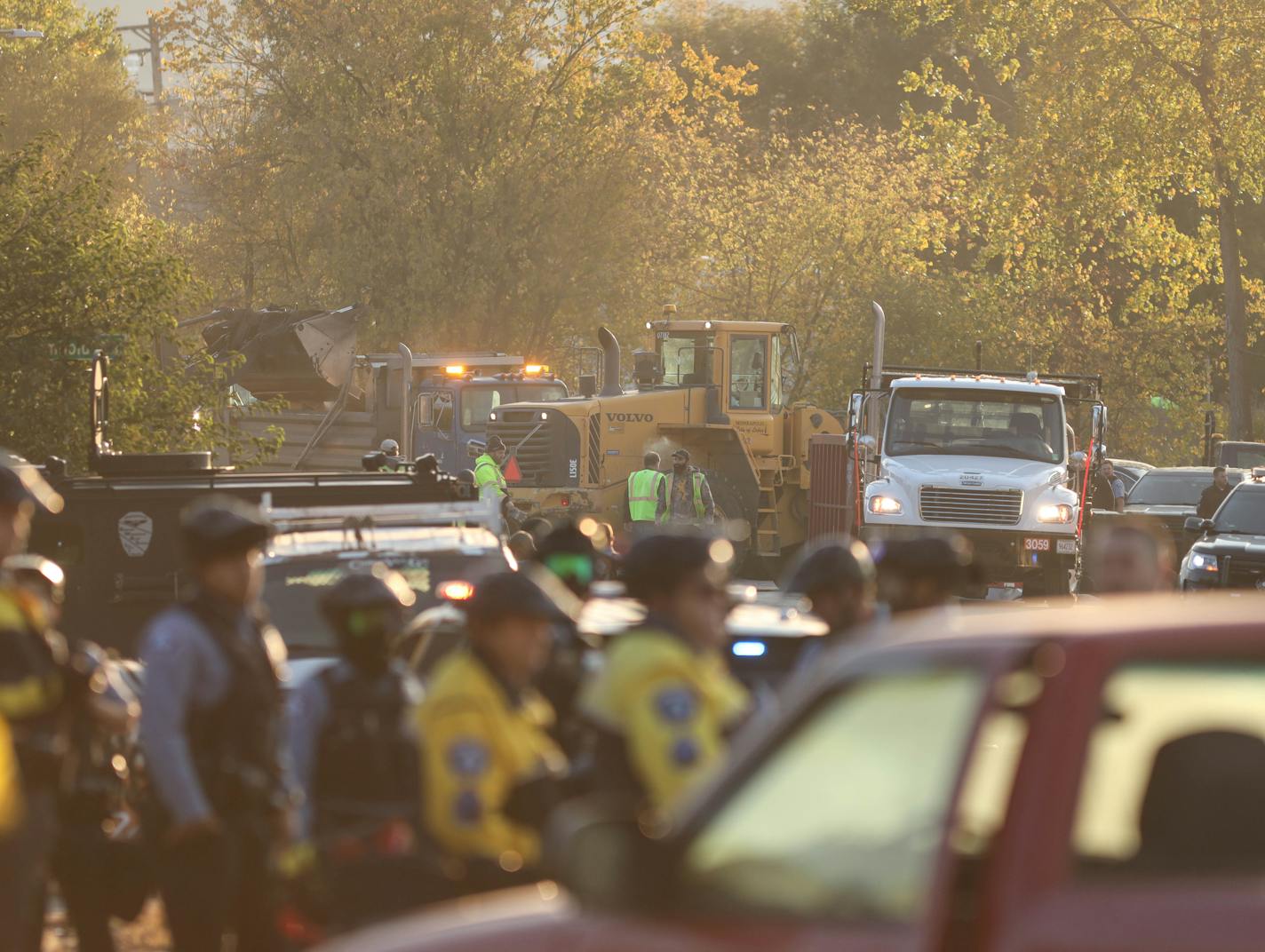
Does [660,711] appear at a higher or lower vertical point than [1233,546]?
higher

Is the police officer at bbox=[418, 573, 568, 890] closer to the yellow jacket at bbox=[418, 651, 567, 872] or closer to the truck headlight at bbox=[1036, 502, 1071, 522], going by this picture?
the yellow jacket at bbox=[418, 651, 567, 872]

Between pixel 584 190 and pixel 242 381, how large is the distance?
13768 mm

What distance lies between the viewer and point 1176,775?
330 cm

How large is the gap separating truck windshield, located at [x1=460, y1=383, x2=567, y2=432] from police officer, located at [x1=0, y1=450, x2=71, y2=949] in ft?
88.9

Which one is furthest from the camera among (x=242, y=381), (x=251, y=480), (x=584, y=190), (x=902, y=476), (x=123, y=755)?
(x=584, y=190)

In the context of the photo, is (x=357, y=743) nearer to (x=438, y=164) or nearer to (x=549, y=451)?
(x=549, y=451)

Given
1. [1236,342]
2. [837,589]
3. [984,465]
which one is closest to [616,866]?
[837,589]

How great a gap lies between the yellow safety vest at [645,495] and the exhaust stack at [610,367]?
12.3ft

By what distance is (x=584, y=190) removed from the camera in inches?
1959

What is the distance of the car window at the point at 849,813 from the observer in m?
3.14

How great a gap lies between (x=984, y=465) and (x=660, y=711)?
20.2m

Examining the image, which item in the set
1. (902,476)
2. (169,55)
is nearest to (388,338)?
(169,55)

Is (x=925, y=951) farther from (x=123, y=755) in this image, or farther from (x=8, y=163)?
(x=8, y=163)

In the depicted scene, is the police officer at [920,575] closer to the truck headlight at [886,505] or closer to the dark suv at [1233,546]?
the dark suv at [1233,546]
